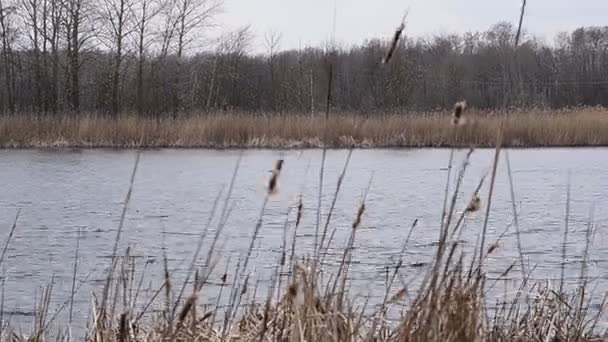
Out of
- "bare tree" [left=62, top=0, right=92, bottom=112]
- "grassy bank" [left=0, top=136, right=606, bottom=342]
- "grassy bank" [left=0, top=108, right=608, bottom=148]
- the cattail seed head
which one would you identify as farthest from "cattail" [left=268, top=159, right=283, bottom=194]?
"bare tree" [left=62, top=0, right=92, bottom=112]

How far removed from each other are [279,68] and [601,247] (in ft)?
72.8

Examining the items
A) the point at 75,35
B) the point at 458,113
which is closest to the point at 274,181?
the point at 458,113

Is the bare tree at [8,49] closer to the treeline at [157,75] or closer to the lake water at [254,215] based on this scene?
the treeline at [157,75]

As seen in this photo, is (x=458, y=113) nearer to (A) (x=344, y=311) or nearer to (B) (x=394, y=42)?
(B) (x=394, y=42)

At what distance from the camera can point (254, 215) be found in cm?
774

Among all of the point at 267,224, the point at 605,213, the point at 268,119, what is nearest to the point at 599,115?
the point at 268,119

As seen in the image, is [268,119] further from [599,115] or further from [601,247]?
[601,247]

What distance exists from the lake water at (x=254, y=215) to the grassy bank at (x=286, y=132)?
275cm

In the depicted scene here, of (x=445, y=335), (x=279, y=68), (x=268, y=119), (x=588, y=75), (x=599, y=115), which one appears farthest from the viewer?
(x=588, y=75)

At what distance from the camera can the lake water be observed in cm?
509

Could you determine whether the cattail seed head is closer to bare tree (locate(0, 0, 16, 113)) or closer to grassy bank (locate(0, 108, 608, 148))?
grassy bank (locate(0, 108, 608, 148))

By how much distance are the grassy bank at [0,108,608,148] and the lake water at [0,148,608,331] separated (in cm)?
→ 275

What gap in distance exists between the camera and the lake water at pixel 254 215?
201 inches

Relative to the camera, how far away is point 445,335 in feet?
8.29
